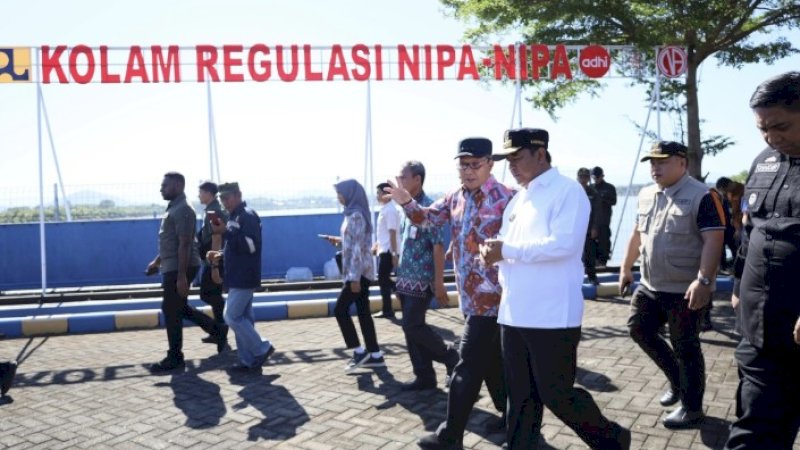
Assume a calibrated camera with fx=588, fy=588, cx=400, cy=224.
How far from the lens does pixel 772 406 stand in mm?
2342

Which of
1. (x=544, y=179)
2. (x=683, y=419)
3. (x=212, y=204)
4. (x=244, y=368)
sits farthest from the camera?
(x=212, y=204)

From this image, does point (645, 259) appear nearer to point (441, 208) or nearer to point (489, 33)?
point (441, 208)

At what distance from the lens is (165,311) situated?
6.05 meters

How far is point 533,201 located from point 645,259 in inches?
69.8

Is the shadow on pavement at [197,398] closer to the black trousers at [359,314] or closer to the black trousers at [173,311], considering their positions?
the black trousers at [173,311]

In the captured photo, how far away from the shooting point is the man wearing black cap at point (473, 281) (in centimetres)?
350

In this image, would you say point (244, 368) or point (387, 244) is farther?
point (387, 244)

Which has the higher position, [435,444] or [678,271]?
[678,271]

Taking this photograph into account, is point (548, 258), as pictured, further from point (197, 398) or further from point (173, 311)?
point (173, 311)

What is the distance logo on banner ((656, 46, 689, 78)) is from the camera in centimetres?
1054

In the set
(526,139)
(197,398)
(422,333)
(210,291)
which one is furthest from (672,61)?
(197,398)

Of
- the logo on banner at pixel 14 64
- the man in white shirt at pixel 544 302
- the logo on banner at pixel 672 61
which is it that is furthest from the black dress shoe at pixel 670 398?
the logo on banner at pixel 14 64

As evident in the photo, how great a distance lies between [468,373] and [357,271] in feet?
7.65

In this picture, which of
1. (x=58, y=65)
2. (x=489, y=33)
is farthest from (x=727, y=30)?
(x=58, y=65)
